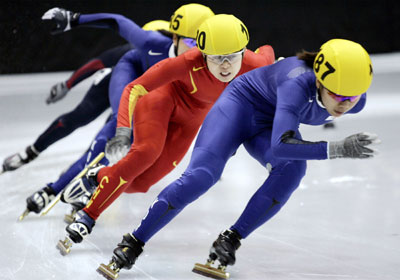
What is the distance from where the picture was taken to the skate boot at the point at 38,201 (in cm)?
459

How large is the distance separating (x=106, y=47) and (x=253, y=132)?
8249mm

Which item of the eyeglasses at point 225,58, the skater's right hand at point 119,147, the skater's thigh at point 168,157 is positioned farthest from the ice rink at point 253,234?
the eyeglasses at point 225,58

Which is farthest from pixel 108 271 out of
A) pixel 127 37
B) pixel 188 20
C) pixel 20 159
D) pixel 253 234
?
pixel 20 159

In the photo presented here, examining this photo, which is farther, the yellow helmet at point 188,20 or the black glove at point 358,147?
the yellow helmet at point 188,20

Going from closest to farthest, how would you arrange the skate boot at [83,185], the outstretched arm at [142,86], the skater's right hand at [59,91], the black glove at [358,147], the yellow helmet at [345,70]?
the black glove at [358,147], the yellow helmet at [345,70], the outstretched arm at [142,86], the skate boot at [83,185], the skater's right hand at [59,91]

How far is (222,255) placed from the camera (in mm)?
3193

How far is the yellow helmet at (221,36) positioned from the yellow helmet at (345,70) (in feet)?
2.29

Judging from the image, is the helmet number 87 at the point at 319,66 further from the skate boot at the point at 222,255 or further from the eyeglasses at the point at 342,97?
the skate boot at the point at 222,255

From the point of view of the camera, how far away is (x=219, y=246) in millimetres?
3223

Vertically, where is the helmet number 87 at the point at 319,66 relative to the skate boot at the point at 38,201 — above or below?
above

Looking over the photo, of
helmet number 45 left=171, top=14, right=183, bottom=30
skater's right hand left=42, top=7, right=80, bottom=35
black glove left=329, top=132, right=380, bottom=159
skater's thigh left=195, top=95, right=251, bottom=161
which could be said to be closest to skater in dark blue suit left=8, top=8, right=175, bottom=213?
skater's right hand left=42, top=7, right=80, bottom=35

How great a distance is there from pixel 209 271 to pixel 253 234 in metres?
0.82

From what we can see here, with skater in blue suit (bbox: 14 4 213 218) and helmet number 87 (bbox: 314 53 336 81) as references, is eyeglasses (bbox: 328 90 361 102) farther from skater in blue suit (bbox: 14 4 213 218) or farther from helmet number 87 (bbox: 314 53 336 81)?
skater in blue suit (bbox: 14 4 213 218)

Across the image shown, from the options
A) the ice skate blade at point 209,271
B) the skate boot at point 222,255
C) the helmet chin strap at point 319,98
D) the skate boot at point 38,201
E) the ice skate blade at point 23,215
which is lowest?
the ice skate blade at point 23,215
